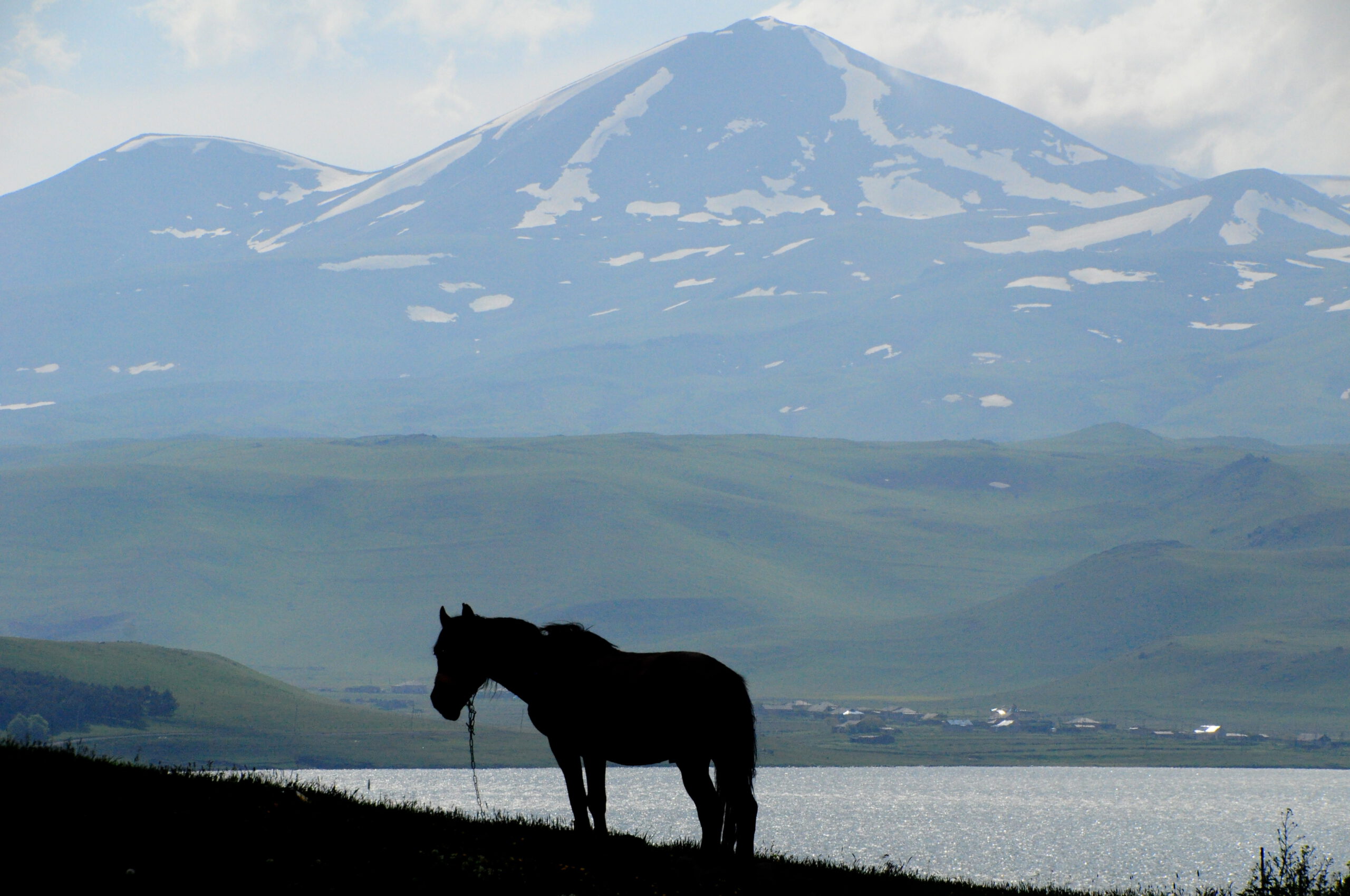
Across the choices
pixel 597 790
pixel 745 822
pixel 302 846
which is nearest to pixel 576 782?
pixel 597 790

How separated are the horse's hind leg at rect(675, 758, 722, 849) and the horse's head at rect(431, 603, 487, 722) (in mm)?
2849

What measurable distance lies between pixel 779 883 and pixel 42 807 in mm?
8594

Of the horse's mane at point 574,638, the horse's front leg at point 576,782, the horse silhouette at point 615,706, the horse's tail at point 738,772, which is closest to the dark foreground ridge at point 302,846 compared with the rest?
the horse's front leg at point 576,782

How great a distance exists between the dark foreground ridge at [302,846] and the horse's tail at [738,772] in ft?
1.64

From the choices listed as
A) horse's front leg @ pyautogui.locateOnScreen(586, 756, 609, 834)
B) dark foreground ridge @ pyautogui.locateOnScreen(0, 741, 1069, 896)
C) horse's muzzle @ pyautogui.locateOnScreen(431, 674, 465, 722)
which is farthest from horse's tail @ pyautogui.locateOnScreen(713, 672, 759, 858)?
horse's muzzle @ pyautogui.locateOnScreen(431, 674, 465, 722)

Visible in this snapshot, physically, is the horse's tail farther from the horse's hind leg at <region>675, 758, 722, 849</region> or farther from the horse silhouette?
the horse's hind leg at <region>675, 758, 722, 849</region>

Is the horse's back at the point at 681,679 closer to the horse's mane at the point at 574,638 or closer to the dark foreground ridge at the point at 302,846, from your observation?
the horse's mane at the point at 574,638

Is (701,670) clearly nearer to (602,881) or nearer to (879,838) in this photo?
(602,881)

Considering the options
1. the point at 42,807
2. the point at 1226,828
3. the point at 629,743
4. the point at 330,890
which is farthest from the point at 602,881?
the point at 1226,828

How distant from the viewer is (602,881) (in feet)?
52.9

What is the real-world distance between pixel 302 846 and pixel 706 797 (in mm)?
5221

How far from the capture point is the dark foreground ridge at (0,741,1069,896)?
14.2 metres

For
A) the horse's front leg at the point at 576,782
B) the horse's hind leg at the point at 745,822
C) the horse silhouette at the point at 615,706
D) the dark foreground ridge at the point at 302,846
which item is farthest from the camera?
the horse's hind leg at the point at 745,822

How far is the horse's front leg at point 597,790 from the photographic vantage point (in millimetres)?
18016
